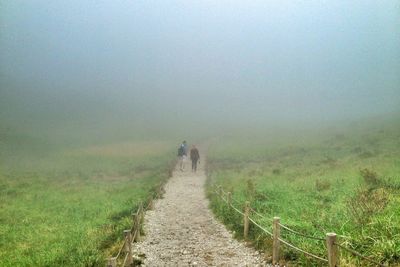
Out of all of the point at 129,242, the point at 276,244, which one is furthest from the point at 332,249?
the point at 129,242

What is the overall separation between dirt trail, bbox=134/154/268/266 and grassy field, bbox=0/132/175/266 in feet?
4.16

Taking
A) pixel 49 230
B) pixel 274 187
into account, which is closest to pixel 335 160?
pixel 274 187

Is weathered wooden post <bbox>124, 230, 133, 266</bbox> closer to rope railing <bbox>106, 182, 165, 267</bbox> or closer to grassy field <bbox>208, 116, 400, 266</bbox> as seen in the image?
rope railing <bbox>106, 182, 165, 267</bbox>

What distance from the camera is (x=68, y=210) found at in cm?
2516

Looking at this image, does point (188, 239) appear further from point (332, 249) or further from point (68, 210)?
point (68, 210)

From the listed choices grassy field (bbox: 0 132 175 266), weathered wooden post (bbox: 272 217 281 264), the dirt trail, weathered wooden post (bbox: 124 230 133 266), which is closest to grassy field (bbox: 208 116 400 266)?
weathered wooden post (bbox: 272 217 281 264)

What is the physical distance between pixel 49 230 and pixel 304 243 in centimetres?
1337

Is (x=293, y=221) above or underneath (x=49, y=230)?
above

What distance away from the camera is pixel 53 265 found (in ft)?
44.1

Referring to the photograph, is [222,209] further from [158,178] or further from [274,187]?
[158,178]

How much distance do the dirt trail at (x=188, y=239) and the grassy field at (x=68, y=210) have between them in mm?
1268

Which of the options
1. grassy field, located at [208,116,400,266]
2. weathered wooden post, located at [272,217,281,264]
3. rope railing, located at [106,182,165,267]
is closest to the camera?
rope railing, located at [106,182,165,267]

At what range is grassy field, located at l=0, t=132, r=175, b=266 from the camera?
594 inches

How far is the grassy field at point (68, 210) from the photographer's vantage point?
15.1 metres
